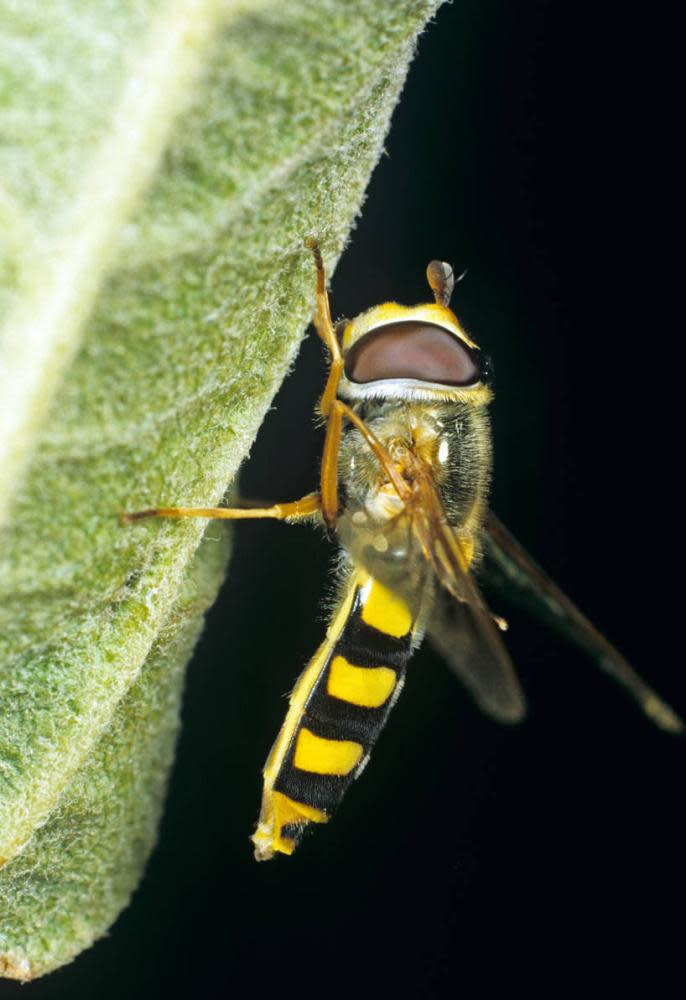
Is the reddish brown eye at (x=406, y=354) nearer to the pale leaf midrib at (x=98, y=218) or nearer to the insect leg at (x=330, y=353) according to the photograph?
the insect leg at (x=330, y=353)

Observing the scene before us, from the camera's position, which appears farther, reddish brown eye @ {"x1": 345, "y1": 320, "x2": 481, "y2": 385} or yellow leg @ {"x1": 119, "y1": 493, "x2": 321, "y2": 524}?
reddish brown eye @ {"x1": 345, "y1": 320, "x2": 481, "y2": 385}

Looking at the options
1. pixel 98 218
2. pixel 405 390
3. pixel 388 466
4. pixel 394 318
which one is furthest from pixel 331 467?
pixel 98 218

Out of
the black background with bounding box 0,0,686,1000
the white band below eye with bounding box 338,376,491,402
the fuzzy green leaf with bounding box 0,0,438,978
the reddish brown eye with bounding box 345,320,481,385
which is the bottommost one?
the black background with bounding box 0,0,686,1000

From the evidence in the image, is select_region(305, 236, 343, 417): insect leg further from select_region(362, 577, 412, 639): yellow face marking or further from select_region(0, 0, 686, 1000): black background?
select_region(0, 0, 686, 1000): black background

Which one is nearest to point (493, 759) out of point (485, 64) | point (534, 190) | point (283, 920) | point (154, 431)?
point (283, 920)

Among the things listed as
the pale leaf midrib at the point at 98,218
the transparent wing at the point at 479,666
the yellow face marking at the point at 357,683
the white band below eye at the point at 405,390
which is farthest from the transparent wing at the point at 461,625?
the pale leaf midrib at the point at 98,218

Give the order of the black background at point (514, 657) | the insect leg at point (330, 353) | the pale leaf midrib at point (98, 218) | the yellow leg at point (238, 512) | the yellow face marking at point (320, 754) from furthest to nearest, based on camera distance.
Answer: the black background at point (514, 657)
the yellow face marking at point (320, 754)
the insect leg at point (330, 353)
the yellow leg at point (238, 512)
the pale leaf midrib at point (98, 218)

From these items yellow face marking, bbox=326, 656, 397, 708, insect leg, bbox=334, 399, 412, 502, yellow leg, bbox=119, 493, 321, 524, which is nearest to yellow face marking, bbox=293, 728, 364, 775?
yellow face marking, bbox=326, 656, 397, 708
